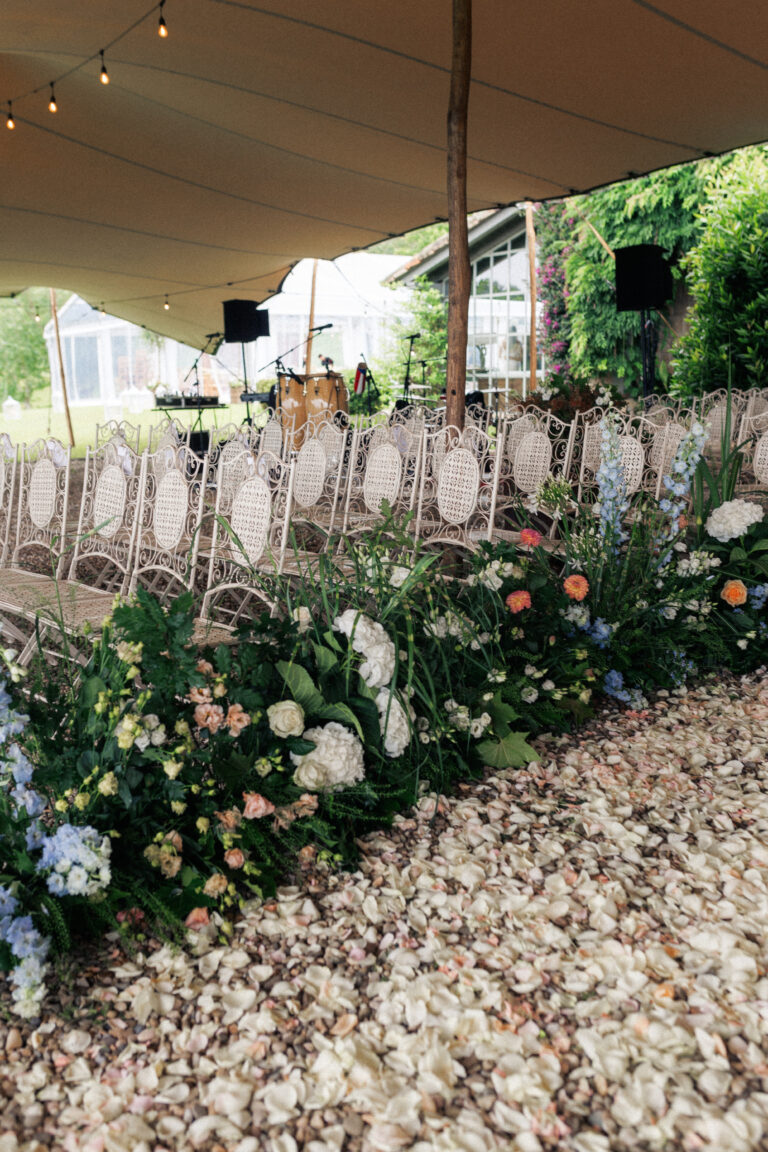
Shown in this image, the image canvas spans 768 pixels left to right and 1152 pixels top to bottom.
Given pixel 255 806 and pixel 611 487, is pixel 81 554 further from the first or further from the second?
pixel 255 806

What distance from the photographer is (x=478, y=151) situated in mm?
7645

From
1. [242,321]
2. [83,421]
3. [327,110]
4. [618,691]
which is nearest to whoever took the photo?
[618,691]

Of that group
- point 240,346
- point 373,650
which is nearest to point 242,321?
point 373,650

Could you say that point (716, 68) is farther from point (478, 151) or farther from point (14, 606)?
point (14, 606)

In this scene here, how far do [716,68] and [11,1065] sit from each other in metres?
6.31

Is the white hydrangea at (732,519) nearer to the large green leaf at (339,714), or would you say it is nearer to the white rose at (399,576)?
the white rose at (399,576)

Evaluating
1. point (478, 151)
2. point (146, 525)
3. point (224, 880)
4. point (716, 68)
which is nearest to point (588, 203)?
point (478, 151)

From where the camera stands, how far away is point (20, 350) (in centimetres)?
3691

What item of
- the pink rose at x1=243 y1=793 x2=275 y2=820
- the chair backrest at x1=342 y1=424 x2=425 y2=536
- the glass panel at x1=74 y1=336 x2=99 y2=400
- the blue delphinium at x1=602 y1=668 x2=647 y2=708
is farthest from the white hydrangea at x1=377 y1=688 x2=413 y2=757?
the glass panel at x1=74 y1=336 x2=99 y2=400

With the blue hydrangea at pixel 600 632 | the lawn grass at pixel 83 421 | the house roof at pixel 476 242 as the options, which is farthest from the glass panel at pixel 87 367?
the blue hydrangea at pixel 600 632

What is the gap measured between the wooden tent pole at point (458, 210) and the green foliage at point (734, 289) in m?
5.62

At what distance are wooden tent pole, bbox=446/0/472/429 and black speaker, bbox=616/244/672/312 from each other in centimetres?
522

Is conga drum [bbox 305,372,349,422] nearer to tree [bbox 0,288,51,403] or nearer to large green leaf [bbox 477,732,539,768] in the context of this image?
large green leaf [bbox 477,732,539,768]

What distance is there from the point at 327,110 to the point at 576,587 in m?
5.20
